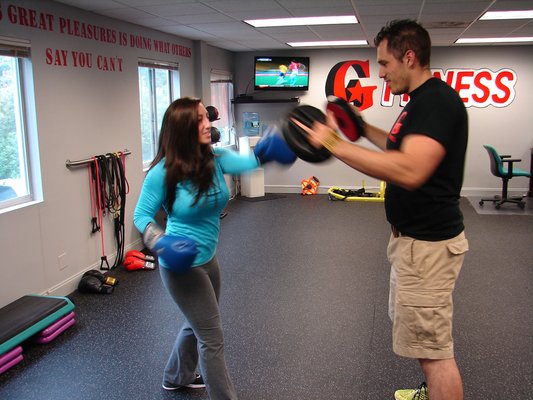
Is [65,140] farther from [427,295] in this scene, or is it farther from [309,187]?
[309,187]

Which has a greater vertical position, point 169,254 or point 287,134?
point 287,134

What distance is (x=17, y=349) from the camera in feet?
9.34

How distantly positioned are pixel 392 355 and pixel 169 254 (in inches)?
64.8

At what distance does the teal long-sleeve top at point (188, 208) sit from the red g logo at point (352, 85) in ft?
20.6

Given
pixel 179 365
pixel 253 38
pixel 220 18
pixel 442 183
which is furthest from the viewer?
pixel 253 38

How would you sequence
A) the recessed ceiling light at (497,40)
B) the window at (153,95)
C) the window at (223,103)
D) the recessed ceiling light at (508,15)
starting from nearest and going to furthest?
the recessed ceiling light at (508,15) < the window at (153,95) < the recessed ceiling light at (497,40) < the window at (223,103)

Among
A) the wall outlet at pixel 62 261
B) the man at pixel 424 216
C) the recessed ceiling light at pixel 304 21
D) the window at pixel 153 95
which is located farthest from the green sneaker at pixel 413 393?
the window at pixel 153 95

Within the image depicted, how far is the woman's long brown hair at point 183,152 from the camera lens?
2.01 m

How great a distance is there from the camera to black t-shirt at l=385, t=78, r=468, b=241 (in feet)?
5.41

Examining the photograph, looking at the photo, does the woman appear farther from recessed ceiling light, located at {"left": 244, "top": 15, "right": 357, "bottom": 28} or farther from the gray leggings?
recessed ceiling light, located at {"left": 244, "top": 15, "right": 357, "bottom": 28}

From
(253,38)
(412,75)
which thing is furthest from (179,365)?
(253,38)

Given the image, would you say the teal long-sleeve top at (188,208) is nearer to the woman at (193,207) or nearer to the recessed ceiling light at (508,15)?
the woman at (193,207)

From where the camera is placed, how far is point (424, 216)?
1.82m

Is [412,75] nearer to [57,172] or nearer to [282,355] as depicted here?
[282,355]
